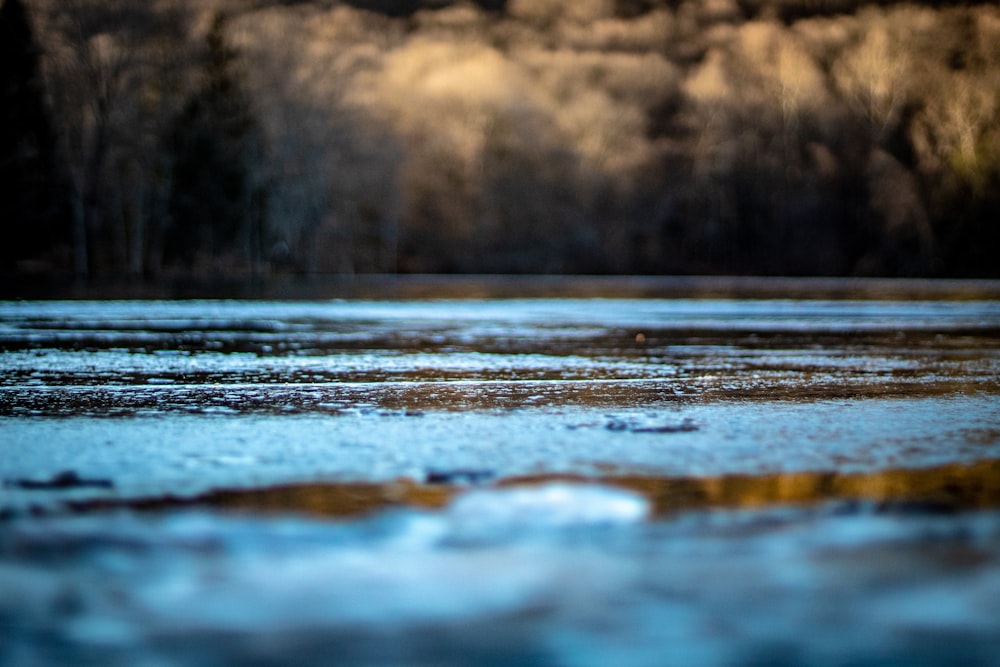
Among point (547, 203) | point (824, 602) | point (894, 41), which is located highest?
point (894, 41)

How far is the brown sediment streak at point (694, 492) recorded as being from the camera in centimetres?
354

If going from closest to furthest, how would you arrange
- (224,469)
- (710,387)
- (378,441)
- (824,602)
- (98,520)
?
(824,602)
(98,520)
(224,469)
(378,441)
(710,387)

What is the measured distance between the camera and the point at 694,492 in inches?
149

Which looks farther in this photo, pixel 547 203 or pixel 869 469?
pixel 547 203

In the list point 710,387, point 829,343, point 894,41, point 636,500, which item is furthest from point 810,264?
point 636,500

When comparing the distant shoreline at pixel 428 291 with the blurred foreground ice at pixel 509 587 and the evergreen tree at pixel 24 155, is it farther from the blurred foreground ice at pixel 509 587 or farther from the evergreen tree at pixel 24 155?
the blurred foreground ice at pixel 509 587

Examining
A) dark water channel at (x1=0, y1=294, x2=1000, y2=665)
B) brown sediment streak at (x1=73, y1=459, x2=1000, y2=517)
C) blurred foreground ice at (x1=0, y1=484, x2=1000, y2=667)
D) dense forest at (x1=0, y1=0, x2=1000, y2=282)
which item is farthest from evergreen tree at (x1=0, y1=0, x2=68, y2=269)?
blurred foreground ice at (x1=0, y1=484, x2=1000, y2=667)

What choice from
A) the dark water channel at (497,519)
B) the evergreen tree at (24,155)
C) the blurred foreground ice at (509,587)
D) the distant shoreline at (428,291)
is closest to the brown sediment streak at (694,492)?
the dark water channel at (497,519)

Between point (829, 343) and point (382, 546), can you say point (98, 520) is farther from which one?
point (829, 343)

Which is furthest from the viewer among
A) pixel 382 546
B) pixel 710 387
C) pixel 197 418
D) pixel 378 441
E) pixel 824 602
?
pixel 710 387

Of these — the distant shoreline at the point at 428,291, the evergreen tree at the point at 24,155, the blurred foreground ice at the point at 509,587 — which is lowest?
the blurred foreground ice at the point at 509,587

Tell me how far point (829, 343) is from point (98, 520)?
384 inches

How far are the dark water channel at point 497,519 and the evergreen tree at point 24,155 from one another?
32.3 m

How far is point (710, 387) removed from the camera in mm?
7199
